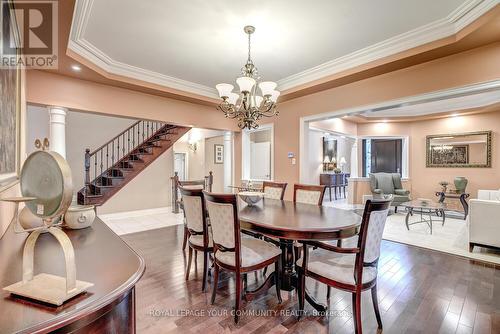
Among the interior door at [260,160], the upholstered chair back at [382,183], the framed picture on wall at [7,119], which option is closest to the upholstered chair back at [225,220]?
the framed picture on wall at [7,119]

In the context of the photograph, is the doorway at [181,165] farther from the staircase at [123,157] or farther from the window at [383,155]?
the window at [383,155]

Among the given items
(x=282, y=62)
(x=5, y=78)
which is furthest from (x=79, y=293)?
(x=282, y=62)

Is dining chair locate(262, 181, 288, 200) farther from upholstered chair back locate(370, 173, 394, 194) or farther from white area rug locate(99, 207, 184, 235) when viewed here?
upholstered chair back locate(370, 173, 394, 194)

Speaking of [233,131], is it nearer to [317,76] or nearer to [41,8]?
[317,76]

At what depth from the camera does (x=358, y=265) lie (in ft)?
5.69

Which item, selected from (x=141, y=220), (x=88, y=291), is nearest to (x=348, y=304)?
(x=88, y=291)

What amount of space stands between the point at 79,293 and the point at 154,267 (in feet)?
8.48

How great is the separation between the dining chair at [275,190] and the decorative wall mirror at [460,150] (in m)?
5.91

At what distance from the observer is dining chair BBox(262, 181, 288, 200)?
141 inches

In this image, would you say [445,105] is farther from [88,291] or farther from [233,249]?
[88,291]

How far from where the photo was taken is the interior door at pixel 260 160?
6514mm

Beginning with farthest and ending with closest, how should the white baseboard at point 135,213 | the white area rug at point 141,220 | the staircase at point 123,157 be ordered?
the white baseboard at point 135,213 → the staircase at point 123,157 → the white area rug at point 141,220

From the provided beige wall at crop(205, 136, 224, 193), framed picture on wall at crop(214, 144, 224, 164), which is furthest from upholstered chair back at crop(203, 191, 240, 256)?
framed picture on wall at crop(214, 144, 224, 164)

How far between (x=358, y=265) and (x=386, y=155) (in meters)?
7.26
